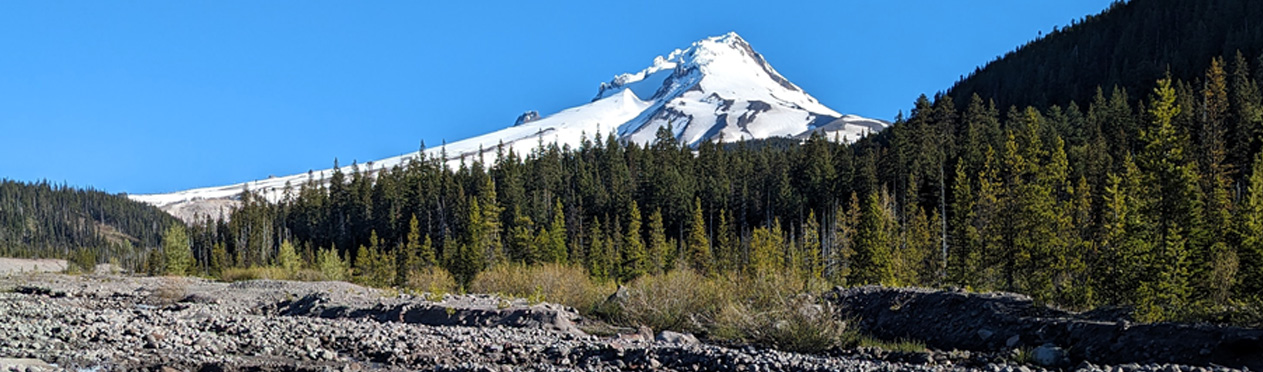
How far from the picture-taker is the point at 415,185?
379 ft

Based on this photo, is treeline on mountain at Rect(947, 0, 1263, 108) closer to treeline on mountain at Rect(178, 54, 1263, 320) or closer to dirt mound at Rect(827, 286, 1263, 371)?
treeline on mountain at Rect(178, 54, 1263, 320)

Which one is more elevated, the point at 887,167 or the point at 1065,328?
the point at 887,167

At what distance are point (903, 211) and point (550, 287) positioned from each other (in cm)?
4700

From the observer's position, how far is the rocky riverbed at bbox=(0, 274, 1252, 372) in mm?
14664

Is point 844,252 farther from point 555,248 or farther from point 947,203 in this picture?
point 555,248

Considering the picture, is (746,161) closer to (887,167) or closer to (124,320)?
(887,167)

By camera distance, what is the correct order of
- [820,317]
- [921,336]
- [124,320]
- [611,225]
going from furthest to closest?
[611,225]
[921,336]
[124,320]
[820,317]

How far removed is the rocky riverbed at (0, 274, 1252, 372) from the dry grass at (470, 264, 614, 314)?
4111 mm

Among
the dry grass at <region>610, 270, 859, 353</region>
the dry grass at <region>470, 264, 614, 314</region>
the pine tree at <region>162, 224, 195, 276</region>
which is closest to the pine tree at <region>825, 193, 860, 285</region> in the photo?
the dry grass at <region>470, 264, 614, 314</region>

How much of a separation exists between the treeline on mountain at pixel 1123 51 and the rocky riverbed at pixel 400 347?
12093cm

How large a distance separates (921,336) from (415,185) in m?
100

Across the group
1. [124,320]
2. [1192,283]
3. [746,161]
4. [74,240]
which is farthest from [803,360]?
[74,240]

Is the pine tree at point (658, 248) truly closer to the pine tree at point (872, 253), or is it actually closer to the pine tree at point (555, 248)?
the pine tree at point (555, 248)

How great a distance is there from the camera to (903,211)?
2825 inches
